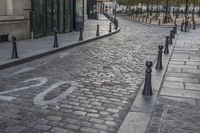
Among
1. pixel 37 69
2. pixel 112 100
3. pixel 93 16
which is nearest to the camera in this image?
pixel 112 100

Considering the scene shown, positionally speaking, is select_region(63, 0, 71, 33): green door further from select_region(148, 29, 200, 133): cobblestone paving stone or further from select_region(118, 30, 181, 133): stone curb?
select_region(118, 30, 181, 133): stone curb

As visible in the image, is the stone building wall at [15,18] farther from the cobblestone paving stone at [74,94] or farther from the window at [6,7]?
the cobblestone paving stone at [74,94]

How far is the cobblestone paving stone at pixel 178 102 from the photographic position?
5598 millimetres

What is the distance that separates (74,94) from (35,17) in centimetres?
1171

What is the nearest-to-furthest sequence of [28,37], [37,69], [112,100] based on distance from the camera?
[112,100], [37,69], [28,37]

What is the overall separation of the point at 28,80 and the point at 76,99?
225 cm

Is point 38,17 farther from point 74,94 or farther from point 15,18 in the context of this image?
point 74,94

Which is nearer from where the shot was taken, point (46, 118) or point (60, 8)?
point (46, 118)

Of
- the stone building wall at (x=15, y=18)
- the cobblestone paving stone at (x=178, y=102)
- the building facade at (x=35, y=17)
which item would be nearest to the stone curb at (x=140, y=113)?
the cobblestone paving stone at (x=178, y=102)

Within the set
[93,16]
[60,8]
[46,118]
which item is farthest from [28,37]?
[93,16]

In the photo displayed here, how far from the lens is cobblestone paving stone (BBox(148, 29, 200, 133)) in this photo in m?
5.60

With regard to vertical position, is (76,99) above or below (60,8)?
below

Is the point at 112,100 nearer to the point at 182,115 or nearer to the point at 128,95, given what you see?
the point at 128,95

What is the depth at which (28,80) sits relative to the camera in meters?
8.98
